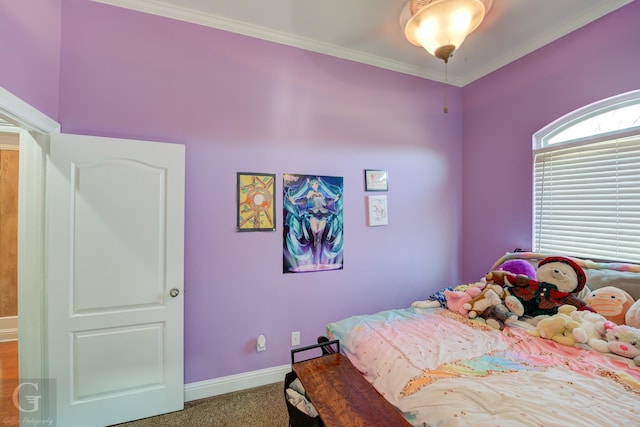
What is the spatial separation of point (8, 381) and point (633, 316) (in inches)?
178

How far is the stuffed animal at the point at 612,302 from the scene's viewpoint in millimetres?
1503

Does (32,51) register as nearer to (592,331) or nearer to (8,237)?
(8,237)

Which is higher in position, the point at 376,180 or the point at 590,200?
the point at 376,180

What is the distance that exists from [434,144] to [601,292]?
1897 mm

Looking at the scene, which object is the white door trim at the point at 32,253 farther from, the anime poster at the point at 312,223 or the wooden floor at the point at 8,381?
the anime poster at the point at 312,223

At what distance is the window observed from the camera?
1.87m

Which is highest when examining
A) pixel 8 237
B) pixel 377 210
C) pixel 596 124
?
pixel 596 124

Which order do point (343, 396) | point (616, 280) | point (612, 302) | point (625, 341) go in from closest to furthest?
point (343, 396) → point (625, 341) → point (612, 302) → point (616, 280)

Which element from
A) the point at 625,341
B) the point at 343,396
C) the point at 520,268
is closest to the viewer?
the point at 343,396

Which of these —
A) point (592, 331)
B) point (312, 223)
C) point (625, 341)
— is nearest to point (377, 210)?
point (312, 223)

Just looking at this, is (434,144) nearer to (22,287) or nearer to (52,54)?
(52,54)

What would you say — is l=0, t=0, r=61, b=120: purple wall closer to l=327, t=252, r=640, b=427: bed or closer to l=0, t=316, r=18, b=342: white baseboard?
l=327, t=252, r=640, b=427: bed

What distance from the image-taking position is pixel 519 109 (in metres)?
2.49

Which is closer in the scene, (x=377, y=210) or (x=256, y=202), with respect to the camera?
(x=256, y=202)
